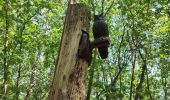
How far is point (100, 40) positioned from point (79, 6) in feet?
1.56

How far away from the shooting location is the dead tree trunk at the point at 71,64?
9.31 ft

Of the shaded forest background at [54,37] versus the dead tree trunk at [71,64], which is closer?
the dead tree trunk at [71,64]

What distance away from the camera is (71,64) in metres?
2.93

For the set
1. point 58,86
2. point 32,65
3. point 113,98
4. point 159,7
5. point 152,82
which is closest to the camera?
point 58,86

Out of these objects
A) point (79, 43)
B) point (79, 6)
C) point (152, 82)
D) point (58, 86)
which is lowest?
point (152, 82)

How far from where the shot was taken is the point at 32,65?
2153 cm

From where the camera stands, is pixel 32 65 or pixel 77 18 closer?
pixel 77 18

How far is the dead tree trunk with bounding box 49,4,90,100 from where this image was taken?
2.84 m

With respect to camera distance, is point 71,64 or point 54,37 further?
point 54,37

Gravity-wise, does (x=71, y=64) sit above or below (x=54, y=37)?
below

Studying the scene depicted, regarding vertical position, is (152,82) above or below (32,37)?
below

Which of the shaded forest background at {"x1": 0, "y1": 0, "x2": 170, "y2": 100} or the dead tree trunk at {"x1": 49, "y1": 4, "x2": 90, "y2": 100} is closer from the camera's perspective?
the dead tree trunk at {"x1": 49, "y1": 4, "x2": 90, "y2": 100}

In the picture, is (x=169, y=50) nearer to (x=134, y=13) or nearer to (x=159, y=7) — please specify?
(x=159, y=7)

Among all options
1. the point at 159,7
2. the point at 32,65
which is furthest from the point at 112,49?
the point at 159,7
